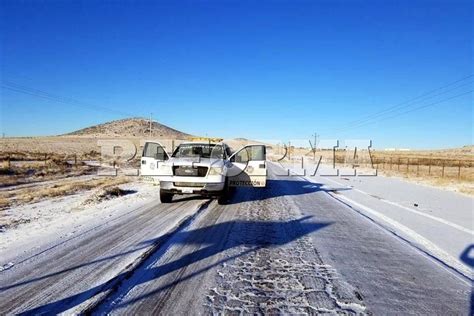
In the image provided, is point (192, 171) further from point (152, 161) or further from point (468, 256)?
point (468, 256)

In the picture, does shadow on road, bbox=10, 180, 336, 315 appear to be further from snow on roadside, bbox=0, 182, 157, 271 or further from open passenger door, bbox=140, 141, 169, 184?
open passenger door, bbox=140, 141, 169, 184

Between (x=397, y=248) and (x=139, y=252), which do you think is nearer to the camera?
(x=139, y=252)

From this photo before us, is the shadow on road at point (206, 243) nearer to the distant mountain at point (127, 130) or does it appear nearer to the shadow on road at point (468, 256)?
the shadow on road at point (468, 256)

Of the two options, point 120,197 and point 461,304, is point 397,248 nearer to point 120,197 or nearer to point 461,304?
point 461,304

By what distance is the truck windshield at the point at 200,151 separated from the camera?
12.3 m

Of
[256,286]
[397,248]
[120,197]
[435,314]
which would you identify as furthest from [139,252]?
[120,197]

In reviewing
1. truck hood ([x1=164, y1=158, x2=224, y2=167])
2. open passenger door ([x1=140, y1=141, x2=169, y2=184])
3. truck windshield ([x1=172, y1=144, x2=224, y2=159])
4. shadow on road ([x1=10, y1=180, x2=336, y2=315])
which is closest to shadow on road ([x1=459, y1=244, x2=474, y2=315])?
shadow on road ([x1=10, y1=180, x2=336, y2=315])

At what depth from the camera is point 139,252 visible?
5.79 m

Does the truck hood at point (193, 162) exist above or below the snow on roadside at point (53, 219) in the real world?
above

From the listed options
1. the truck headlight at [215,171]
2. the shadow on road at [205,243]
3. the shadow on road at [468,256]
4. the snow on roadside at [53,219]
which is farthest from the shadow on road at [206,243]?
the shadow on road at [468,256]

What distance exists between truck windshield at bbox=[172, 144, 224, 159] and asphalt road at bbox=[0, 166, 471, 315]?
4279 millimetres

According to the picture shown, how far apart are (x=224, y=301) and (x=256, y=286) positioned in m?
0.58

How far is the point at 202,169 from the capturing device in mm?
10672

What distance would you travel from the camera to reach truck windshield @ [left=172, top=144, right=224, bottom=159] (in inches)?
484
